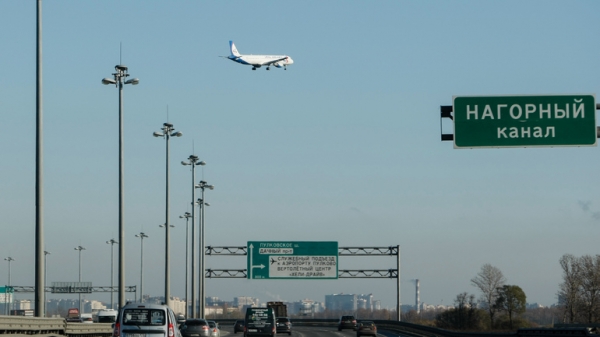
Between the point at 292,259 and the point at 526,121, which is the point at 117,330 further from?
the point at 292,259

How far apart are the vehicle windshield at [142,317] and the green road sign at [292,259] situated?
50.8m

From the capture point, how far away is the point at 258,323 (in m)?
56.6

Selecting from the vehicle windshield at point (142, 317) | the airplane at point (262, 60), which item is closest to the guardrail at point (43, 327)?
the vehicle windshield at point (142, 317)

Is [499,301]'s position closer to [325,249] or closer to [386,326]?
[386,326]

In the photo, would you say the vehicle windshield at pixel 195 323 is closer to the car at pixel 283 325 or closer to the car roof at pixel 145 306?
the car at pixel 283 325

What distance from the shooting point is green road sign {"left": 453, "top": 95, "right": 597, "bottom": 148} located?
28.7m

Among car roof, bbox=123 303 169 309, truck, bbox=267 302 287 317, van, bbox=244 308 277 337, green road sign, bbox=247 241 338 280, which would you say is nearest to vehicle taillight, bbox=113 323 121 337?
car roof, bbox=123 303 169 309

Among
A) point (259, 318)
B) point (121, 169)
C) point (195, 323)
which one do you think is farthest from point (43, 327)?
point (259, 318)

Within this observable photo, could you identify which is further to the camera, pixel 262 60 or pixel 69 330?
pixel 262 60

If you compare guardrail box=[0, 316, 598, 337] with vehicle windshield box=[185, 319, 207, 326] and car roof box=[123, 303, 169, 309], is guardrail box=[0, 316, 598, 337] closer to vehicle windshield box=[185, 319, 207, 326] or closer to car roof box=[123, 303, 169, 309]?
car roof box=[123, 303, 169, 309]

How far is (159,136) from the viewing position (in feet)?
185

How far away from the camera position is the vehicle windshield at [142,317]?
28.2 meters

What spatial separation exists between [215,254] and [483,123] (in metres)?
57.2

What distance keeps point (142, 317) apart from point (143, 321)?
127 mm
